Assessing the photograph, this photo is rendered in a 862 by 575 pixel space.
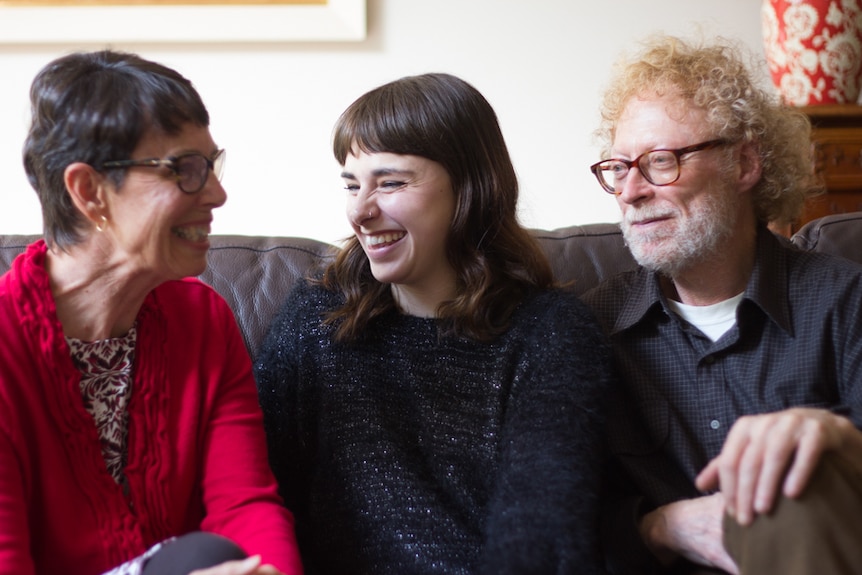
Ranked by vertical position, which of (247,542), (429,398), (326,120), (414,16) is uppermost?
(414,16)

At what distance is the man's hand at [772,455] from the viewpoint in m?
1.15

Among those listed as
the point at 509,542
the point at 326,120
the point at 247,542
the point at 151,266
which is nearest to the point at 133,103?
the point at 151,266

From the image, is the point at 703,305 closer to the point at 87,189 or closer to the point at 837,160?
the point at 87,189

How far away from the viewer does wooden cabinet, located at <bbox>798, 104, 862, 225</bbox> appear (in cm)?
258

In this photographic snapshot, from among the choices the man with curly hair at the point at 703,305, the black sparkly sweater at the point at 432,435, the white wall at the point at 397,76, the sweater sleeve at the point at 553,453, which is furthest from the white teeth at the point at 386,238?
the white wall at the point at 397,76

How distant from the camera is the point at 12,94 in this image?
2.65 m

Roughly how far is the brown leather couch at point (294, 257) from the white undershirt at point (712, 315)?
22cm

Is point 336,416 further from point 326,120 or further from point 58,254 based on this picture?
point 326,120

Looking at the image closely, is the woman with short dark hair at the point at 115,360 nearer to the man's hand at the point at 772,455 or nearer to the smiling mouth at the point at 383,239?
the smiling mouth at the point at 383,239

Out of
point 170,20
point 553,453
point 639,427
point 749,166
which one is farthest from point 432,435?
point 170,20

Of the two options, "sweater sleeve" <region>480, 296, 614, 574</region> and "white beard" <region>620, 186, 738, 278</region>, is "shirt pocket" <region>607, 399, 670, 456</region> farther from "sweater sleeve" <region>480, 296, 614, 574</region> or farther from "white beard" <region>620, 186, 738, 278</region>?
"white beard" <region>620, 186, 738, 278</region>

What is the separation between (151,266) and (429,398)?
1.68 ft

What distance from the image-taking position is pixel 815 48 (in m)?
2.54

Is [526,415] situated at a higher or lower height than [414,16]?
lower
